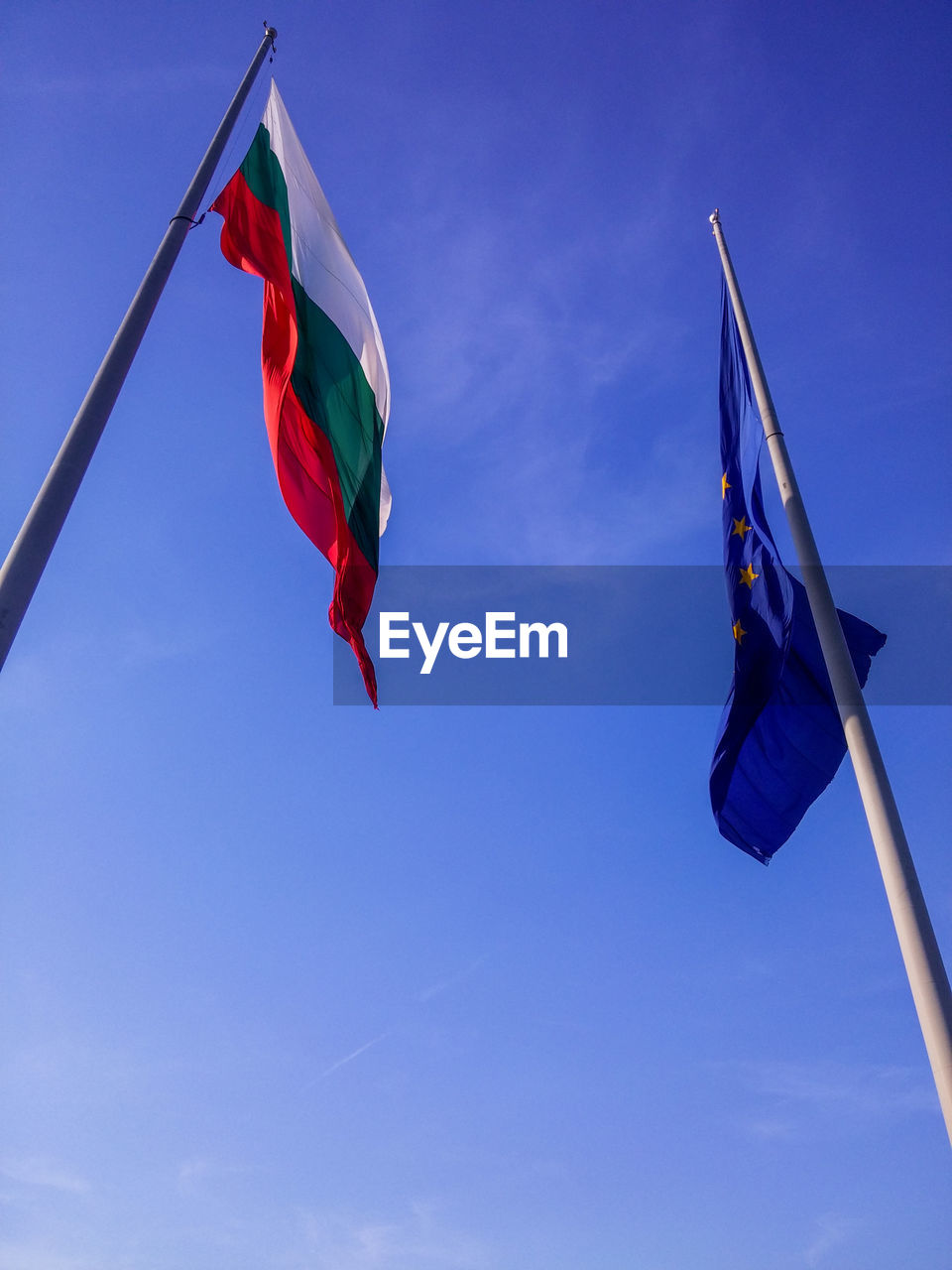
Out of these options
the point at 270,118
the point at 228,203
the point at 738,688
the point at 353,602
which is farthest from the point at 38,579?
the point at 270,118

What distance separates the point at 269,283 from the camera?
11.3 m

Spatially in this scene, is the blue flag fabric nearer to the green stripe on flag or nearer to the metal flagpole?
the metal flagpole

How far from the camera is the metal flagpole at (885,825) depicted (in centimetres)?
712

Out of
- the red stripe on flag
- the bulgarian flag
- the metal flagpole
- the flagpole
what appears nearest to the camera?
the flagpole

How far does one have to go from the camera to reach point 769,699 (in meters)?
10.7

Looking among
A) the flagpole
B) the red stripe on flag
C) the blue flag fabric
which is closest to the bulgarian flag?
A: the red stripe on flag

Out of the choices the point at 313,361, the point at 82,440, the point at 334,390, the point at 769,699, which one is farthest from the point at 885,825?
the point at 313,361

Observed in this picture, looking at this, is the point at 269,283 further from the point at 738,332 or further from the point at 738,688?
the point at 738,688

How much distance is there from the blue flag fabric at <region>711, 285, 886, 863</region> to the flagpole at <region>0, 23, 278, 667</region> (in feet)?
20.8

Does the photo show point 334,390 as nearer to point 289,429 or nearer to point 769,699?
point 289,429

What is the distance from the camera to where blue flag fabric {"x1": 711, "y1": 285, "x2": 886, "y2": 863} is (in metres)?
10.6

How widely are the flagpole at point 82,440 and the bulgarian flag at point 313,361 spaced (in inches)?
72.8

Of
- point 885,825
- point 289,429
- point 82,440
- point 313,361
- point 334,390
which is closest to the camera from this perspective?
point 82,440

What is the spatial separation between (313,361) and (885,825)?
7.48m
